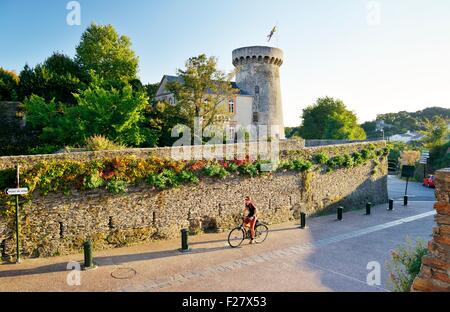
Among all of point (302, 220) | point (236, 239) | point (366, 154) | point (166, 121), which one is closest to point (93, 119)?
point (166, 121)

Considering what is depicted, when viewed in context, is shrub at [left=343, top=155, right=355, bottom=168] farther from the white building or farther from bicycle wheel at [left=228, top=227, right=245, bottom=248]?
the white building

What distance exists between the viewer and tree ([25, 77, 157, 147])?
57.7 feet

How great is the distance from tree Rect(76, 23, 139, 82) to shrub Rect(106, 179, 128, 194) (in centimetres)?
1978

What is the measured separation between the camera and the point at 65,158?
10945mm

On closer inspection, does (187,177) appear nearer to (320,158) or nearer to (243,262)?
(243,262)

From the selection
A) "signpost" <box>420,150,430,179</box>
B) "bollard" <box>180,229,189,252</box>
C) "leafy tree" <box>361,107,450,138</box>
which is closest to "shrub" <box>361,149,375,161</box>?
"bollard" <box>180,229,189,252</box>

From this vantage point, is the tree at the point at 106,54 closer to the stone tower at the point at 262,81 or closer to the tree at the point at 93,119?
the tree at the point at 93,119

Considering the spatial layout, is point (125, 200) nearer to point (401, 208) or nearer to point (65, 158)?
point (65, 158)

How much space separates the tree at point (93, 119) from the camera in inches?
692

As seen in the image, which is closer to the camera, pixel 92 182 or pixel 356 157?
pixel 92 182

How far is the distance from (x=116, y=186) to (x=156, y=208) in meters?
2.00

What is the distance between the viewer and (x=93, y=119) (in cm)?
1770

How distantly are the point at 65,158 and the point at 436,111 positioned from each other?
384 feet
